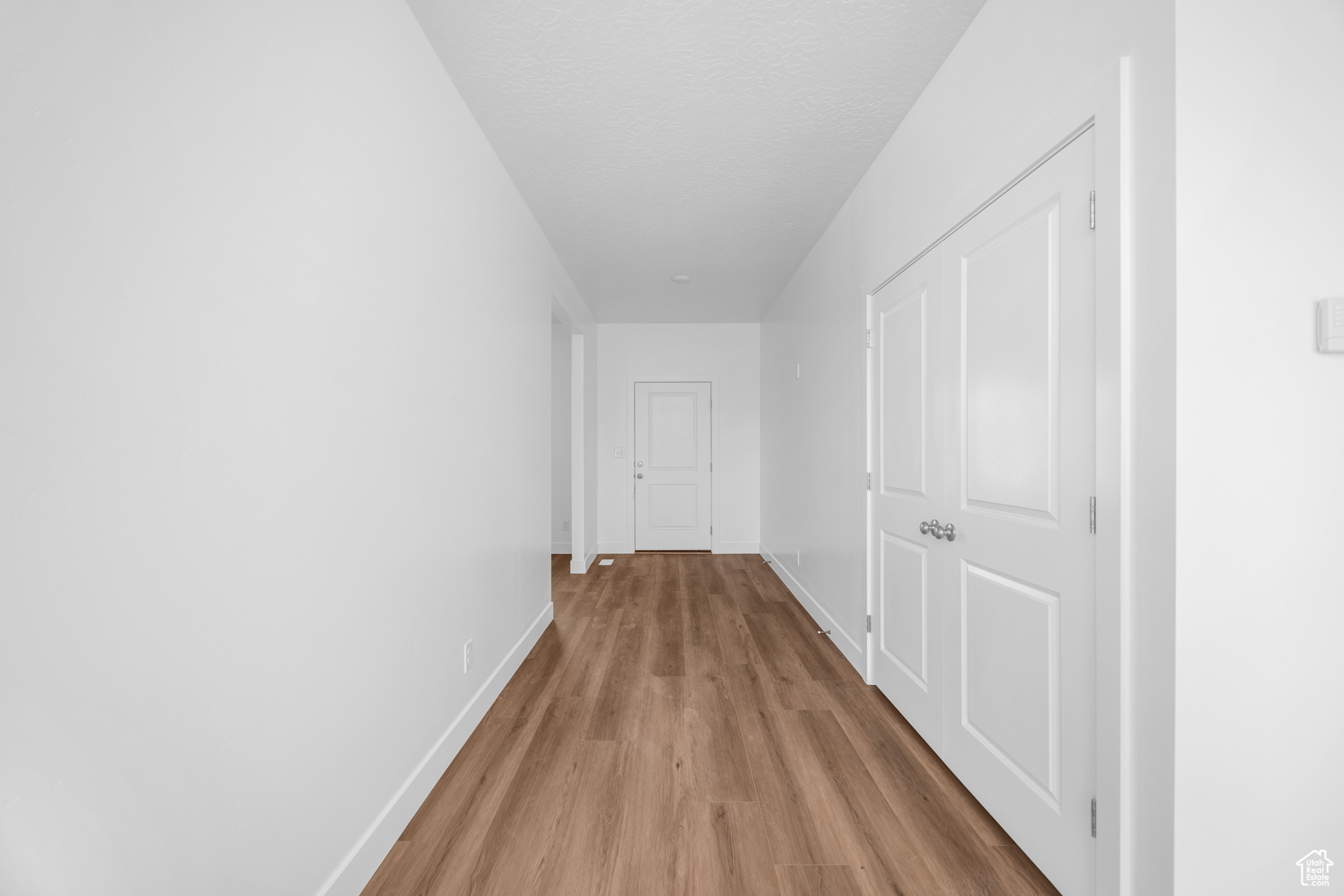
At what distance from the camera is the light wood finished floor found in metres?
1.50

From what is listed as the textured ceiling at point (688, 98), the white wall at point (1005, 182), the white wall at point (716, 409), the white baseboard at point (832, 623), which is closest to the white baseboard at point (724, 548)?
the white wall at point (716, 409)

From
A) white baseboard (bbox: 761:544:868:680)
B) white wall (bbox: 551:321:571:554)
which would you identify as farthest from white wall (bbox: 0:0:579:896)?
white wall (bbox: 551:321:571:554)

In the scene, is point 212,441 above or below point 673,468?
above

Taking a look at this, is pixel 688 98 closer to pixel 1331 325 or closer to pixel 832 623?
pixel 1331 325

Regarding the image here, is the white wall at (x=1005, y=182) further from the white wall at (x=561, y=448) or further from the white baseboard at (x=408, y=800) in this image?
the white wall at (x=561, y=448)

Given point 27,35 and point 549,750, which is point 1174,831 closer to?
point 549,750

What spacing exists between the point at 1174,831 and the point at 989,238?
1.54 metres

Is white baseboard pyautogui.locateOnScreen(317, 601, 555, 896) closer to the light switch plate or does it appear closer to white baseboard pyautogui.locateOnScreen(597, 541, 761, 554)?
the light switch plate

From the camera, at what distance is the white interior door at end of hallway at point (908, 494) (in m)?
2.12

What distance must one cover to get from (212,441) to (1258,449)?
6.49ft

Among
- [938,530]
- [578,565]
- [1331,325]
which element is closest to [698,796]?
[938,530]

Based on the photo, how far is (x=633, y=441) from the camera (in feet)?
20.6

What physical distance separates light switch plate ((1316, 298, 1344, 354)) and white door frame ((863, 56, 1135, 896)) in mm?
303

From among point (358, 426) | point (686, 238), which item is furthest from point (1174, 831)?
point (686, 238)
